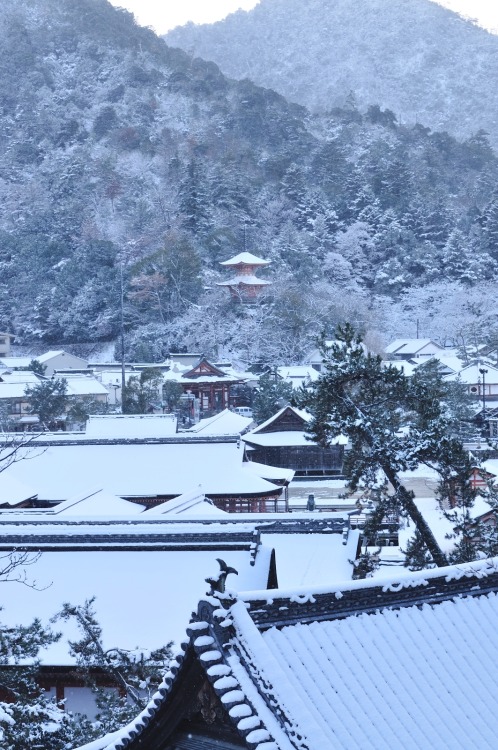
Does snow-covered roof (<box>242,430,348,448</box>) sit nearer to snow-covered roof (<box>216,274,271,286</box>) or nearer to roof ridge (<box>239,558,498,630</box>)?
snow-covered roof (<box>216,274,271,286</box>)

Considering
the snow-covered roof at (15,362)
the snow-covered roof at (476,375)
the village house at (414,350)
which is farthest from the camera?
the village house at (414,350)

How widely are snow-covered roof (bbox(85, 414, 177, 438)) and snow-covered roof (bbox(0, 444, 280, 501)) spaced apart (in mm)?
2693

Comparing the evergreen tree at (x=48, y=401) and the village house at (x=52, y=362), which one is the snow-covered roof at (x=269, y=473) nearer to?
the evergreen tree at (x=48, y=401)

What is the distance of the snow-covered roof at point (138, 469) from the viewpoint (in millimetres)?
17719

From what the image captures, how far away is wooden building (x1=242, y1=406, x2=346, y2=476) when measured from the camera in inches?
1048

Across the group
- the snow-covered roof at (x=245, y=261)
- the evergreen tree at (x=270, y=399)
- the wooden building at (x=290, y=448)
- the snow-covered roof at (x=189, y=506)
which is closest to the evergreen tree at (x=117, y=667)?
the snow-covered roof at (x=189, y=506)

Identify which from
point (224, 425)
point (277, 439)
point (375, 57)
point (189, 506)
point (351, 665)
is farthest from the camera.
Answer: point (375, 57)

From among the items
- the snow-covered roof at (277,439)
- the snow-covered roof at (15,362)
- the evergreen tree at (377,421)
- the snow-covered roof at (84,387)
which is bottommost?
the snow-covered roof at (277,439)

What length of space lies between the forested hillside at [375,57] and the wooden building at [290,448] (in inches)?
2921

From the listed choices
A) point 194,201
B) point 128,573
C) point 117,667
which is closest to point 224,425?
point 128,573

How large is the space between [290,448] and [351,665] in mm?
22698

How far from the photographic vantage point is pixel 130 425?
22.1 m

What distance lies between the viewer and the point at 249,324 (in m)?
43.8

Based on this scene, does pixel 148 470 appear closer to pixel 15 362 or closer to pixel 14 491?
pixel 14 491
